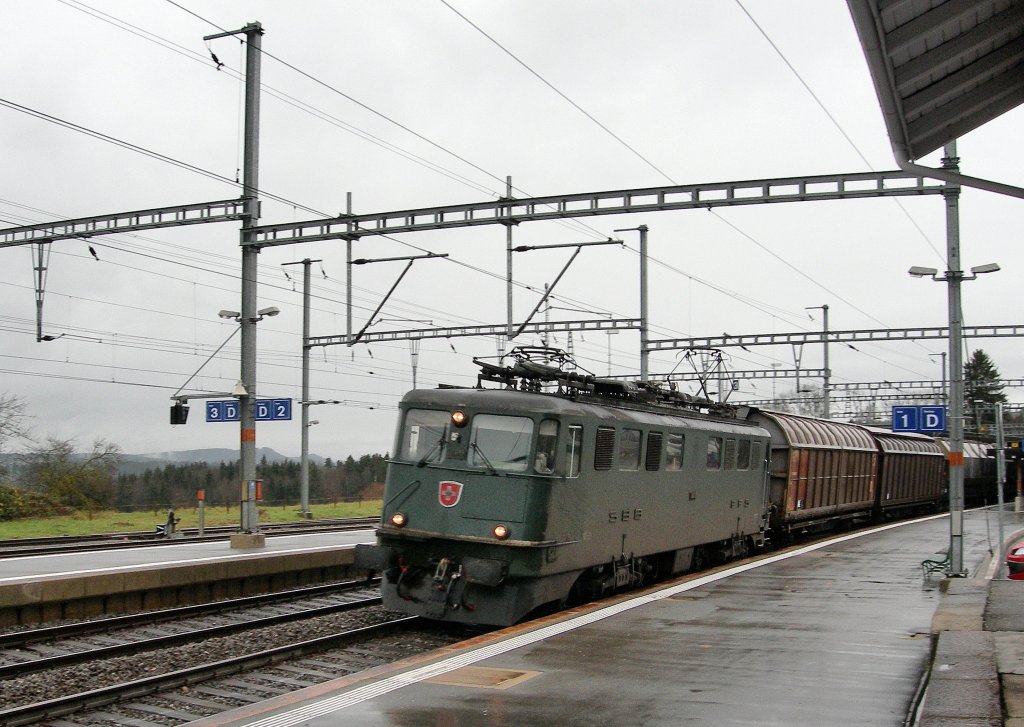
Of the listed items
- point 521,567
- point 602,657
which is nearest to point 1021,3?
point 602,657

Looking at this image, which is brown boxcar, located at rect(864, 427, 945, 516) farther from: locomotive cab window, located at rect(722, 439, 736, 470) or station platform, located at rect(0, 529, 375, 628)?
station platform, located at rect(0, 529, 375, 628)

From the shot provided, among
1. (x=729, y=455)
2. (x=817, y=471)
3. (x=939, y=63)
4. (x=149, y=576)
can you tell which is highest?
(x=939, y=63)

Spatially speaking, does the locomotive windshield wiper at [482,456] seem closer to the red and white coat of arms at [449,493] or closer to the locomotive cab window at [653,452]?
the red and white coat of arms at [449,493]

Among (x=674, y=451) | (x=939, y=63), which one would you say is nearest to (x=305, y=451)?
(x=674, y=451)

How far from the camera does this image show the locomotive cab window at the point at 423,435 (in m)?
13.5

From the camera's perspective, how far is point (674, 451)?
16.6 meters

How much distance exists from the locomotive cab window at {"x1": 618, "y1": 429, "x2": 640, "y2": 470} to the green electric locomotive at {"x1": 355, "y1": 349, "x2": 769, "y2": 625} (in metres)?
0.02

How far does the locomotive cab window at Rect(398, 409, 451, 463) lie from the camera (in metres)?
13.5

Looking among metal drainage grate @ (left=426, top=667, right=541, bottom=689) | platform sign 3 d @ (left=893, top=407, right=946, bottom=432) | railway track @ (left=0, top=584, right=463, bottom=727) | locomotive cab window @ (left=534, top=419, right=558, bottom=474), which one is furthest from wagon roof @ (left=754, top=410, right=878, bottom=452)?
metal drainage grate @ (left=426, top=667, right=541, bottom=689)

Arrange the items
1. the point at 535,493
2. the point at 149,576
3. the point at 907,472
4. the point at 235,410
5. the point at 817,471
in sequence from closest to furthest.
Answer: the point at 535,493, the point at 149,576, the point at 235,410, the point at 817,471, the point at 907,472

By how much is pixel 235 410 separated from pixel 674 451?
10.1m

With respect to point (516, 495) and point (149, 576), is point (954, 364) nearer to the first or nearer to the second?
point (516, 495)

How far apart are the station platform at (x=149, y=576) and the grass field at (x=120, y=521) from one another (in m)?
13.1

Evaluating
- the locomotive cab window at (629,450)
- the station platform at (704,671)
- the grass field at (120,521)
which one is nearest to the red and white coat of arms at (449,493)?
the station platform at (704,671)
